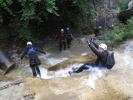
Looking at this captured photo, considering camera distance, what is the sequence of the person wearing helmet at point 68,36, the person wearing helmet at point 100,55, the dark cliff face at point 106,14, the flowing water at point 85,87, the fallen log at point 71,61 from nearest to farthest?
1. the flowing water at point 85,87
2. the person wearing helmet at point 100,55
3. the fallen log at point 71,61
4. the person wearing helmet at point 68,36
5. the dark cliff face at point 106,14

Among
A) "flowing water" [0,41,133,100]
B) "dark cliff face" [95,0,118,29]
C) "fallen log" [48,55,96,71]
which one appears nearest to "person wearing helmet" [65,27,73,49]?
"fallen log" [48,55,96,71]

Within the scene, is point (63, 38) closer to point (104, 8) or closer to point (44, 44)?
point (44, 44)

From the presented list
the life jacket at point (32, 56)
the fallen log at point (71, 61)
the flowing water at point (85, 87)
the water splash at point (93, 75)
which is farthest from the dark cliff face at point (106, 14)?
the flowing water at point (85, 87)

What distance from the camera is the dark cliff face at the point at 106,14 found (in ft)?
73.9

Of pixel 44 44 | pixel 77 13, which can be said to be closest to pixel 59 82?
pixel 44 44

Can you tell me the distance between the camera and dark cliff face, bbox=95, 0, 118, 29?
2253cm

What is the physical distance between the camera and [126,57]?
561 inches

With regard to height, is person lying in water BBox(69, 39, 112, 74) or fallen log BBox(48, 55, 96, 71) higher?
person lying in water BBox(69, 39, 112, 74)

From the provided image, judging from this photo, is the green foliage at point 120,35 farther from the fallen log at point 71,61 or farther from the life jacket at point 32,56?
the life jacket at point 32,56

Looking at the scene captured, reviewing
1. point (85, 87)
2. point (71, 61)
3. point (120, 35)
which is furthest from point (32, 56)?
point (120, 35)

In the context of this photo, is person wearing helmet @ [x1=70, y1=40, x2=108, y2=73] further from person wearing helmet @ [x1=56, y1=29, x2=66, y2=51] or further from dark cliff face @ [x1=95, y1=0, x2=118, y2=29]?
dark cliff face @ [x1=95, y1=0, x2=118, y2=29]

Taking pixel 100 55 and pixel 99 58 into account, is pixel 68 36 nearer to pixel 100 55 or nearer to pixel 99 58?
pixel 99 58

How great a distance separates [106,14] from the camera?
987 inches

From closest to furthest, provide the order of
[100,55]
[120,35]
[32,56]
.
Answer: [100,55]
[32,56]
[120,35]
